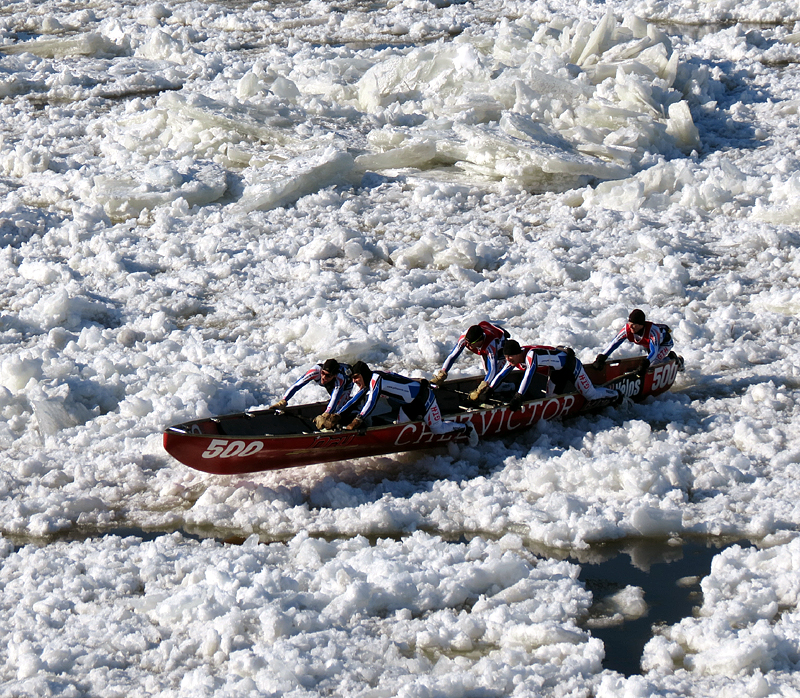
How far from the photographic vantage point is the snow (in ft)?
24.3

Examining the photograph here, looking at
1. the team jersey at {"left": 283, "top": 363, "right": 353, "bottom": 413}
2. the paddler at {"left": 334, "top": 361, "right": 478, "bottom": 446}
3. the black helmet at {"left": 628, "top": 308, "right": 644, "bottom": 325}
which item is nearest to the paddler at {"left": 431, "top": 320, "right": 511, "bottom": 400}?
the paddler at {"left": 334, "top": 361, "right": 478, "bottom": 446}

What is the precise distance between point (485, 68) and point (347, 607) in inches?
570

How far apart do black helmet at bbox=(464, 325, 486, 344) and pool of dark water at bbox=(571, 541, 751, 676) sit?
281 cm

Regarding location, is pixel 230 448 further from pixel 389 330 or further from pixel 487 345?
pixel 389 330

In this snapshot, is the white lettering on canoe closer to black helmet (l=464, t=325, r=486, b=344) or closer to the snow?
the snow

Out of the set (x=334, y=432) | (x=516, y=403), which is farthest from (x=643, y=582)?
(x=334, y=432)

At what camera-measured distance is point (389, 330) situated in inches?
505

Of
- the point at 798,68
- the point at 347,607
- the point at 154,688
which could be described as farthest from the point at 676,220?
the point at 154,688

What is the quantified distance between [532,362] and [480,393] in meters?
0.70

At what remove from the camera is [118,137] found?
18719 millimetres

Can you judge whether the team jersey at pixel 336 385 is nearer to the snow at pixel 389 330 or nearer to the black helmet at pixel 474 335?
the snow at pixel 389 330

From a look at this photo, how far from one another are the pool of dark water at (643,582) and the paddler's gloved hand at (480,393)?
97.6 inches

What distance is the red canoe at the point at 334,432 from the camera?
915 centimetres

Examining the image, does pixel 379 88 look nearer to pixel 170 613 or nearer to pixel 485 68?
pixel 485 68
